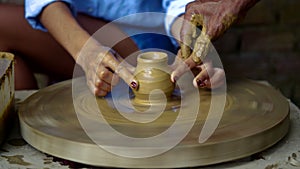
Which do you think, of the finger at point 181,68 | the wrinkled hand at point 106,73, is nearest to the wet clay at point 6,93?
the wrinkled hand at point 106,73

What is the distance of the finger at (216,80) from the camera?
4.35ft

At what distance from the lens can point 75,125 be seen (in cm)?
114

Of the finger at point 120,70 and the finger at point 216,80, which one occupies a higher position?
the finger at point 120,70

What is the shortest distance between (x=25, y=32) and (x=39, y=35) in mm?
44

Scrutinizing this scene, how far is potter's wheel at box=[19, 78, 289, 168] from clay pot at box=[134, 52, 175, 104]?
42 mm

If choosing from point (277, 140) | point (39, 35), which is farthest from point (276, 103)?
point (39, 35)

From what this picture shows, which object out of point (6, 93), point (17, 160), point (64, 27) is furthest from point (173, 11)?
point (17, 160)

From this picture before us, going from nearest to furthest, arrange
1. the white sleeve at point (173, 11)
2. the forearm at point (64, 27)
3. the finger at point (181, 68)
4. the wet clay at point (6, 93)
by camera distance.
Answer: the wet clay at point (6, 93) → the finger at point (181, 68) → the forearm at point (64, 27) → the white sleeve at point (173, 11)

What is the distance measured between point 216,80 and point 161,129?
284 millimetres

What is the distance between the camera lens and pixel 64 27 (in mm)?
1530

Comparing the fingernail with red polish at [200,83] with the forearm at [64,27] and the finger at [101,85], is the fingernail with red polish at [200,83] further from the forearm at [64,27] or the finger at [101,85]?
the forearm at [64,27]

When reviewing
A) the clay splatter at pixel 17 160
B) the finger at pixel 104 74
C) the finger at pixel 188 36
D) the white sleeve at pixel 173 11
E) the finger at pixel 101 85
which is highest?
the finger at pixel 188 36

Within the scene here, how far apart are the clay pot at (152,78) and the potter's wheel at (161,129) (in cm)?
4

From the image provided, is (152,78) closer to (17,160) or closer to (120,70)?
(120,70)
